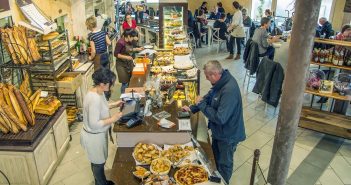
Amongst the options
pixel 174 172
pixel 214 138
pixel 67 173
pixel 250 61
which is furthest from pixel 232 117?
pixel 250 61

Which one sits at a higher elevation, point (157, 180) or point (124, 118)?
point (124, 118)

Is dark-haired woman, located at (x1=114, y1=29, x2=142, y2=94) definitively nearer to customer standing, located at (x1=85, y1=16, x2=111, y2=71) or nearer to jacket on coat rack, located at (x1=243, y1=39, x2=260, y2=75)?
A: customer standing, located at (x1=85, y1=16, x2=111, y2=71)

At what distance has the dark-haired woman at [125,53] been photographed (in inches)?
233

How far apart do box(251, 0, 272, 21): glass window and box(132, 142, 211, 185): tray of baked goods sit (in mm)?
11673

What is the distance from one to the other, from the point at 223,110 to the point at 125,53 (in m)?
3.14

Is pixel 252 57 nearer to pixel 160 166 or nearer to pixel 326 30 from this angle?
pixel 326 30

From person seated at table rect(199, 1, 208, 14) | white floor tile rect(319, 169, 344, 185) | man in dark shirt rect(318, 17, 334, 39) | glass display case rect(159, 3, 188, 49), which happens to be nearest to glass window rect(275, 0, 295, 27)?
person seated at table rect(199, 1, 208, 14)

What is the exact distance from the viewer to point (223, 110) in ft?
11.2

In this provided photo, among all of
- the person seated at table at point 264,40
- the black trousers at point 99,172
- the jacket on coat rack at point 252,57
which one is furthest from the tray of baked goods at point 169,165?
the person seated at table at point 264,40

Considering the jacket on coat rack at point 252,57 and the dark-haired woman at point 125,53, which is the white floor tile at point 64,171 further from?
the jacket on coat rack at point 252,57

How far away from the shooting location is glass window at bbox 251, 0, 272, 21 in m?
13.6

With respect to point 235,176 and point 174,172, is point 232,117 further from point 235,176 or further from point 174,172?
point 235,176

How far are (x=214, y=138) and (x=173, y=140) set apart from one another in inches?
25.3

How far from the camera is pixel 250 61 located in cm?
714
